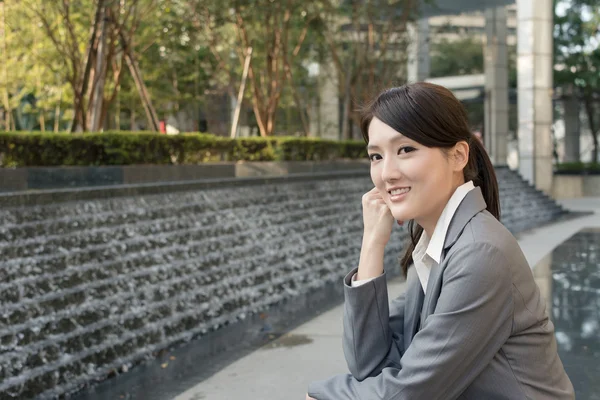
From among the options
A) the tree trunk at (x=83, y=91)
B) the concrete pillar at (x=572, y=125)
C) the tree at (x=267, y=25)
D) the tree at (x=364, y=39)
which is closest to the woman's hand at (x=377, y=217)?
the tree trunk at (x=83, y=91)

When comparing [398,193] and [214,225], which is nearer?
[398,193]

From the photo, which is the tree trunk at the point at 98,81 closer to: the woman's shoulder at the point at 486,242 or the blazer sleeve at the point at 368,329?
the blazer sleeve at the point at 368,329

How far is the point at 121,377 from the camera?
5012mm

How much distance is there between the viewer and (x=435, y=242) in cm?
180

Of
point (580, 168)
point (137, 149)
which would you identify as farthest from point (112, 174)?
point (580, 168)

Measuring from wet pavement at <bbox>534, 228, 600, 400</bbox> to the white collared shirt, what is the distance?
7.65ft

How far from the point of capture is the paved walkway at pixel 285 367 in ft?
14.4

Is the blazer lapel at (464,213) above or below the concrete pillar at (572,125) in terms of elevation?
below

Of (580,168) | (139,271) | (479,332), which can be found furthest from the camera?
(580,168)

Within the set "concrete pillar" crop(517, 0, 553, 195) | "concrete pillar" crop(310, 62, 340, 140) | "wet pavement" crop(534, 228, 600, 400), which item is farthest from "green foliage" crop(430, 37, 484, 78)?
"wet pavement" crop(534, 228, 600, 400)

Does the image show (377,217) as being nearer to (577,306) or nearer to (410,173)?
(410,173)

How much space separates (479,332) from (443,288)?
118 mm

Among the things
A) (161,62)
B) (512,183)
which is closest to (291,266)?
(512,183)

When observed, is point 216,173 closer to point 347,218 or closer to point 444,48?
point 347,218
